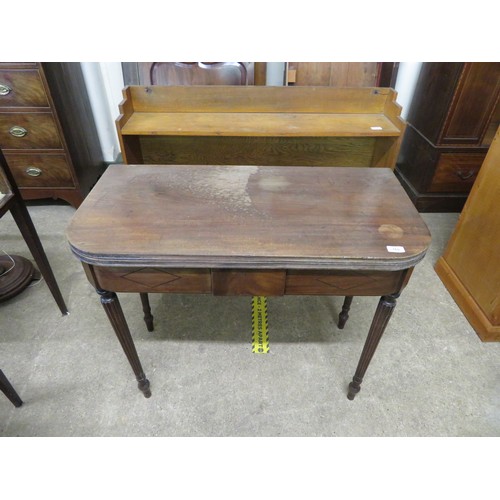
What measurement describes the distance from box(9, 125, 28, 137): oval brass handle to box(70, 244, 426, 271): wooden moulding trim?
1.67 meters

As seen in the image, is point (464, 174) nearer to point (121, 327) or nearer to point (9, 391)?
point (121, 327)

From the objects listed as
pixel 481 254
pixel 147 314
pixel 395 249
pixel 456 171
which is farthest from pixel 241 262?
pixel 456 171

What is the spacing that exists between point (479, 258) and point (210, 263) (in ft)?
4.83

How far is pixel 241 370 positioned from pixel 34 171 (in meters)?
1.91

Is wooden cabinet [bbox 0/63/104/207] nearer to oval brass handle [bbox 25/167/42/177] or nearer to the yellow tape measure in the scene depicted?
oval brass handle [bbox 25/167/42/177]

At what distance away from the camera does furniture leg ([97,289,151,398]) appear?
43.2 inches

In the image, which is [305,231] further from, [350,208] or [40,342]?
[40,342]

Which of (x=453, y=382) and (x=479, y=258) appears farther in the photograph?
(x=479, y=258)

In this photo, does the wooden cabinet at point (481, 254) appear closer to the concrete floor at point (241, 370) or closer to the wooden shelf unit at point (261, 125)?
the concrete floor at point (241, 370)

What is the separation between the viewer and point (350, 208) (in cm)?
114

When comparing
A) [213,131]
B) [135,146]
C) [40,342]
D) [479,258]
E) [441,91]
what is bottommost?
[40,342]

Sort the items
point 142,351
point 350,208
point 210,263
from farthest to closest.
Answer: point 142,351, point 350,208, point 210,263

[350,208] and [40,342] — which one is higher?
[350,208]

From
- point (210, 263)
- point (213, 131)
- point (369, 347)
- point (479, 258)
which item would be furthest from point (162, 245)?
point (479, 258)
